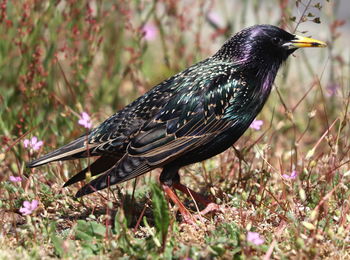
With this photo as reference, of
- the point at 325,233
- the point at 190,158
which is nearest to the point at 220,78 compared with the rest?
the point at 190,158

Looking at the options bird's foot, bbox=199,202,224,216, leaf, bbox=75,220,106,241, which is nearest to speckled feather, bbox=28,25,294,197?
bird's foot, bbox=199,202,224,216

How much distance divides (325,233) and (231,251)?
0.60 meters

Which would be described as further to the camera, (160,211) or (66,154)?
(66,154)

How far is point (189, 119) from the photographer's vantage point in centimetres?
443

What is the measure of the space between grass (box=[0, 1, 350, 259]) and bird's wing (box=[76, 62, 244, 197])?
0.91ft

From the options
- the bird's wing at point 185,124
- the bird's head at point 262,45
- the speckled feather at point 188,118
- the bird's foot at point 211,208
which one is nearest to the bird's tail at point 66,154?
the speckled feather at point 188,118

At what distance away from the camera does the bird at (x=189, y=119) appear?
14.2ft

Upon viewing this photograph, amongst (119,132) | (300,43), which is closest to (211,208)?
(119,132)

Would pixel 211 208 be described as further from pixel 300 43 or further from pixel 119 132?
pixel 300 43

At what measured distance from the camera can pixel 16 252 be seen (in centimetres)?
364

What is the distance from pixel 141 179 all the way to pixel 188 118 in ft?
3.26

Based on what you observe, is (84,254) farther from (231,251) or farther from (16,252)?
(231,251)

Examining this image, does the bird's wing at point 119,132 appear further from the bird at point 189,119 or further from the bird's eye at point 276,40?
the bird's eye at point 276,40

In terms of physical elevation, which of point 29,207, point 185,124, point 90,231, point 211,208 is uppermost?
point 185,124
